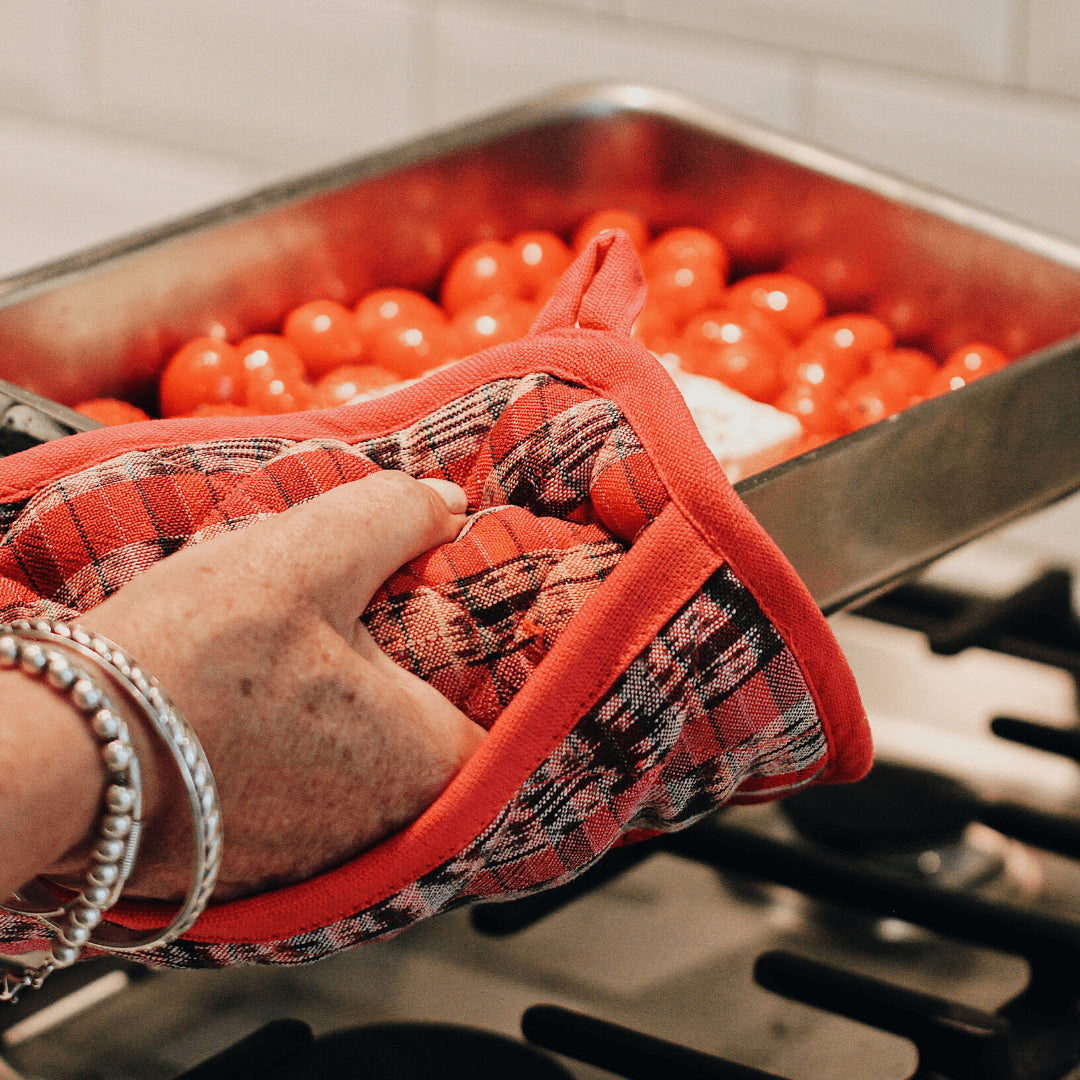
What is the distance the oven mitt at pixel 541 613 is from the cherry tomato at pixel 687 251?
41cm

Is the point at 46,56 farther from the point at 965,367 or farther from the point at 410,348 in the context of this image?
the point at 965,367

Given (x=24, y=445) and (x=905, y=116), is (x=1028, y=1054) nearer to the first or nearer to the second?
(x=24, y=445)

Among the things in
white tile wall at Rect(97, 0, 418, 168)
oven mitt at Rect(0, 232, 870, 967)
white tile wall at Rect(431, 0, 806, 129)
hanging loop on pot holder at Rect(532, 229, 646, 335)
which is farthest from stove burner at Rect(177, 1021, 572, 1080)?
white tile wall at Rect(97, 0, 418, 168)

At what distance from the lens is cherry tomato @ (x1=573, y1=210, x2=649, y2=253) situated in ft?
2.75

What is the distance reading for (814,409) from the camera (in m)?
0.70

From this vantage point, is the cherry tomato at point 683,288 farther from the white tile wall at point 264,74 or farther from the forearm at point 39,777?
the forearm at point 39,777

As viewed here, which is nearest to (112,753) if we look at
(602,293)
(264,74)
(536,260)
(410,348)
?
(602,293)

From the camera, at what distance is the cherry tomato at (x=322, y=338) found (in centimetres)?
75

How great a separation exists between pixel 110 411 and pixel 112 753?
1.38 feet

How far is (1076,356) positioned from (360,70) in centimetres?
68

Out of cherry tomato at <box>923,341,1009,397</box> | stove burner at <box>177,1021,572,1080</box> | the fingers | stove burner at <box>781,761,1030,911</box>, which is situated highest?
the fingers

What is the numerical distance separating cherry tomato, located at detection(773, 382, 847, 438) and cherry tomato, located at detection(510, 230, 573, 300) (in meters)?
0.18

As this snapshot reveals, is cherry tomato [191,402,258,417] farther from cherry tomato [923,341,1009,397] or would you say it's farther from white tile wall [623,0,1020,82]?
white tile wall [623,0,1020,82]

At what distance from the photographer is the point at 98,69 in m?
1.15
